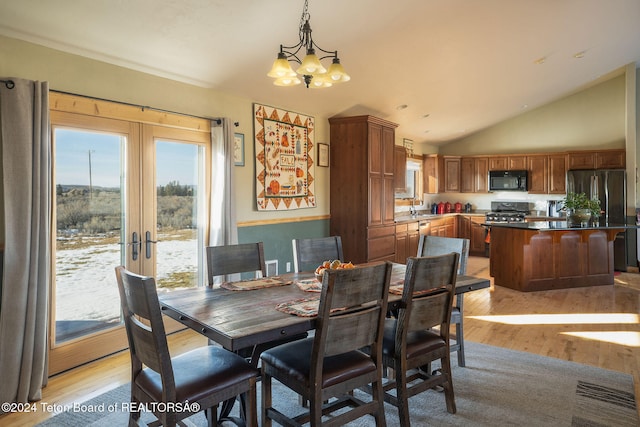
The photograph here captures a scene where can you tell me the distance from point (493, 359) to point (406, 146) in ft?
17.7

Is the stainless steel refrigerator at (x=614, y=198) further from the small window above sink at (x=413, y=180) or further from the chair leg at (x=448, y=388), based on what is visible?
the chair leg at (x=448, y=388)

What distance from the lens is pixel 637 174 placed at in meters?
6.91

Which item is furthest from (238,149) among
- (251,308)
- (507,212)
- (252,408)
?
(507,212)

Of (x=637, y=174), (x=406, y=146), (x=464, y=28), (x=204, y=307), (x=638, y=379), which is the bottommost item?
(x=638, y=379)

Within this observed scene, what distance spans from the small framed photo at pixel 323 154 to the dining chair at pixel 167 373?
12.3 feet

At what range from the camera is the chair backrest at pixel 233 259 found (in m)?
2.72

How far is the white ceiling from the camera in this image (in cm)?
280

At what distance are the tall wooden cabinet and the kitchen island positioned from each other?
1690mm

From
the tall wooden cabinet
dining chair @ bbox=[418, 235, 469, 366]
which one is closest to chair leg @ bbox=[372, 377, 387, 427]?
dining chair @ bbox=[418, 235, 469, 366]

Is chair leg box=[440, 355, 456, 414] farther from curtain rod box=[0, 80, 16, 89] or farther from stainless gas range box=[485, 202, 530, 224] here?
stainless gas range box=[485, 202, 530, 224]

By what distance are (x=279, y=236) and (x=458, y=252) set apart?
2364mm

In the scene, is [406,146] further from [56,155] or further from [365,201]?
[56,155]

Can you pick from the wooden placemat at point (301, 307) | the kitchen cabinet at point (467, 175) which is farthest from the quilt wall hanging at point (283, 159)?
the kitchen cabinet at point (467, 175)

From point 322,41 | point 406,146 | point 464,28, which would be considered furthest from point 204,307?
point 406,146
